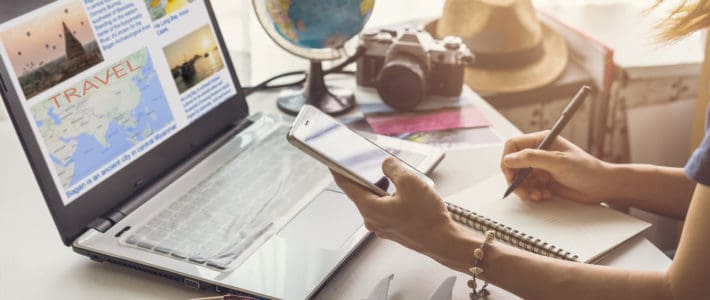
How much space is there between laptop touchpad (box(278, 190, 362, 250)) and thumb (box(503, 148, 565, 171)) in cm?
21

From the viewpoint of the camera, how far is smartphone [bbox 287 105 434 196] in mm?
811

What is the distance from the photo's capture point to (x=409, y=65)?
46.3 inches

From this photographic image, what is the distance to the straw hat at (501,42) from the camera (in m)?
1.47

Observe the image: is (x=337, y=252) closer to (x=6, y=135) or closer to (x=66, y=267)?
(x=66, y=267)

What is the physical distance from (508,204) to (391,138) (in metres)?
0.22

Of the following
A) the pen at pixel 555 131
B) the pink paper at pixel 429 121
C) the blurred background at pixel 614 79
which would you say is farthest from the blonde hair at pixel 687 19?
the blurred background at pixel 614 79

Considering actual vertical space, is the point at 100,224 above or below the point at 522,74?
above

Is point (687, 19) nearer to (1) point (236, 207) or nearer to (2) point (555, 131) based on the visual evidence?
(2) point (555, 131)

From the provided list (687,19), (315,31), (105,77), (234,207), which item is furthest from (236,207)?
(687,19)

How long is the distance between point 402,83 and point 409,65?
3cm

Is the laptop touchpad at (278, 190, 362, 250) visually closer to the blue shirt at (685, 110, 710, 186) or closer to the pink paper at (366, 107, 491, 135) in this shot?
the pink paper at (366, 107, 491, 135)

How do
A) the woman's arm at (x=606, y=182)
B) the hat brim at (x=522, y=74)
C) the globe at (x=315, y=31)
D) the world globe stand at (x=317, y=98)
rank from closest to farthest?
the woman's arm at (x=606, y=182) < the globe at (x=315, y=31) < the world globe stand at (x=317, y=98) < the hat brim at (x=522, y=74)

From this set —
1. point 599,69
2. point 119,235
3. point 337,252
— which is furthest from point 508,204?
point 599,69

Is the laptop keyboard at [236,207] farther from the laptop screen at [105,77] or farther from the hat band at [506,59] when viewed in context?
the hat band at [506,59]
